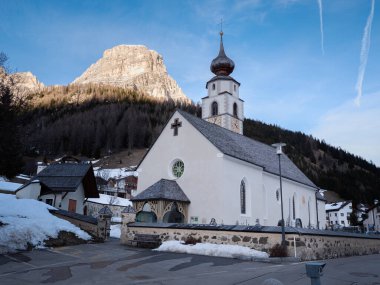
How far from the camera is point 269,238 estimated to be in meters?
15.6

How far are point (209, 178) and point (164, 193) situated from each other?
11.6 ft

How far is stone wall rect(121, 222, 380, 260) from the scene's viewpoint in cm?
1546

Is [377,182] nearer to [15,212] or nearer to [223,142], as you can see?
[223,142]

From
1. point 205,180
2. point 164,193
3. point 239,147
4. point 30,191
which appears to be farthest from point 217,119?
point 30,191

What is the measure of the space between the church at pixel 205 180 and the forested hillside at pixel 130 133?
94.1 meters

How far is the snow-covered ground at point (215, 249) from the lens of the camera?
1518cm

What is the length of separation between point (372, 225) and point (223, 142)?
215ft

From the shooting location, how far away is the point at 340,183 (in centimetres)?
12438

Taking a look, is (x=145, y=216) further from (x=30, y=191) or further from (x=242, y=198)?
(x=30, y=191)

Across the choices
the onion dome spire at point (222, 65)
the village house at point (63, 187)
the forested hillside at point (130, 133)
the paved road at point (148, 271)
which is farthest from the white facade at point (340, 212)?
the paved road at point (148, 271)

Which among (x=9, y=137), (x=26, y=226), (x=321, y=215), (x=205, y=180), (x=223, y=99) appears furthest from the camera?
(x=321, y=215)

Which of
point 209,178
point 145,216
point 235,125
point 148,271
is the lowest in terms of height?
point 148,271

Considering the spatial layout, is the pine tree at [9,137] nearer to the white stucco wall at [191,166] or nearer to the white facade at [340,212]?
the white stucco wall at [191,166]

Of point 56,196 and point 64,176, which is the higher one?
point 64,176
